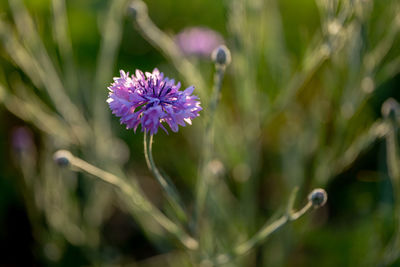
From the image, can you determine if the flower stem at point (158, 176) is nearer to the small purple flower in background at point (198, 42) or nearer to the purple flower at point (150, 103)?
the purple flower at point (150, 103)

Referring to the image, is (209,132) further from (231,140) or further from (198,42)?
(198,42)

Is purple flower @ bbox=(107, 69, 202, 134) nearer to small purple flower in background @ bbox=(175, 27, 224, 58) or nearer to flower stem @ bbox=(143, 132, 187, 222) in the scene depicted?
flower stem @ bbox=(143, 132, 187, 222)

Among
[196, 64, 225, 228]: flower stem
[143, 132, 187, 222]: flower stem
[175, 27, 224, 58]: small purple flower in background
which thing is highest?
[175, 27, 224, 58]: small purple flower in background

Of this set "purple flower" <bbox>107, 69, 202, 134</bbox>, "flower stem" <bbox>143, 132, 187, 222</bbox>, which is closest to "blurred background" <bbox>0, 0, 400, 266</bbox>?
"flower stem" <bbox>143, 132, 187, 222</bbox>

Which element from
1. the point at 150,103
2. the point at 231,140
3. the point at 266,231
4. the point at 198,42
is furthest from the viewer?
the point at 198,42

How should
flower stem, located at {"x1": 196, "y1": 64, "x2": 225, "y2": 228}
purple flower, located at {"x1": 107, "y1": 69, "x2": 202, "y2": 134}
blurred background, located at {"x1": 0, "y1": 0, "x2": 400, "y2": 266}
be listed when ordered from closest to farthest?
purple flower, located at {"x1": 107, "y1": 69, "x2": 202, "y2": 134}, flower stem, located at {"x1": 196, "y1": 64, "x2": 225, "y2": 228}, blurred background, located at {"x1": 0, "y1": 0, "x2": 400, "y2": 266}

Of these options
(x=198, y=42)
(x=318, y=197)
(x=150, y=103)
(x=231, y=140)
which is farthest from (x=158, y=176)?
(x=198, y=42)

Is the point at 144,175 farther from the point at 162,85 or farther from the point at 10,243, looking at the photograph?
the point at 162,85

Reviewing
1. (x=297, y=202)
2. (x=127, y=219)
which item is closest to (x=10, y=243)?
(x=127, y=219)
